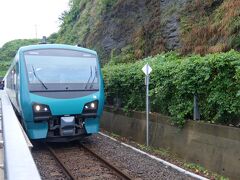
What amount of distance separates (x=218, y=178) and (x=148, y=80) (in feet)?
13.8

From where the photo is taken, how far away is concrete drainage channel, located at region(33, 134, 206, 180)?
884cm

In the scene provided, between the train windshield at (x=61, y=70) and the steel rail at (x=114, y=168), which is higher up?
the train windshield at (x=61, y=70)

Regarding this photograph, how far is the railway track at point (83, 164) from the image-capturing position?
8.88m

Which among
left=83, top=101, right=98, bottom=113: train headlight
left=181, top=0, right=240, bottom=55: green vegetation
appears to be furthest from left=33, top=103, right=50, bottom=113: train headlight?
left=181, top=0, right=240, bottom=55: green vegetation

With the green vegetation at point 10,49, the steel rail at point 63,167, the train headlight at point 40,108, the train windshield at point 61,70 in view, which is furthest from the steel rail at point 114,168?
the green vegetation at point 10,49

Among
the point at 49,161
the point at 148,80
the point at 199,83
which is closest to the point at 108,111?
the point at 148,80

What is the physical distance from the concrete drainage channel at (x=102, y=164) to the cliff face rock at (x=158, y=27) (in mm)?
5095

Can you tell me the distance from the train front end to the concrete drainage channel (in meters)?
0.61

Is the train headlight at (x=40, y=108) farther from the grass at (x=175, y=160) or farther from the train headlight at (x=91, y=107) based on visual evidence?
Answer: the grass at (x=175, y=160)

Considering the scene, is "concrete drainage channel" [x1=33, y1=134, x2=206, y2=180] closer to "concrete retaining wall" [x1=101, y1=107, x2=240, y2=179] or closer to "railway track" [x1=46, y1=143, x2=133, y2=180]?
"railway track" [x1=46, y1=143, x2=133, y2=180]

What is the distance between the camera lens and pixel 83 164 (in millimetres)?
10055

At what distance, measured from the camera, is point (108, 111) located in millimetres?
16516

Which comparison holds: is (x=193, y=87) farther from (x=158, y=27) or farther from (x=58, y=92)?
(x=158, y=27)

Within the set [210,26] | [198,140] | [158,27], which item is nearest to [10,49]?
[158,27]
